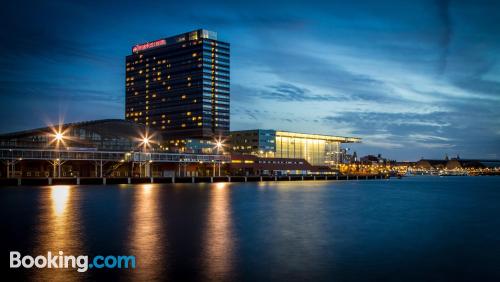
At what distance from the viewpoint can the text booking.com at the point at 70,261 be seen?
78.6 ft

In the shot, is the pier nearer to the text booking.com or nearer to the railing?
the railing

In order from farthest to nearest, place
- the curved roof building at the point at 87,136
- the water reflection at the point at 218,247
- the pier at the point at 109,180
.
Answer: the curved roof building at the point at 87,136
the pier at the point at 109,180
the water reflection at the point at 218,247

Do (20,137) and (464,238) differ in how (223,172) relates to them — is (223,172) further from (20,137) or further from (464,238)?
(464,238)

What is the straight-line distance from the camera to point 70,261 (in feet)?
83.0

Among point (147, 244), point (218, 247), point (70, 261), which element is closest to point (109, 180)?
point (147, 244)

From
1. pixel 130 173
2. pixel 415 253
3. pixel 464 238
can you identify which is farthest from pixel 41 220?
pixel 130 173

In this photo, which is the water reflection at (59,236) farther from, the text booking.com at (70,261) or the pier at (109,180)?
the pier at (109,180)

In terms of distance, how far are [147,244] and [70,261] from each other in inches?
260

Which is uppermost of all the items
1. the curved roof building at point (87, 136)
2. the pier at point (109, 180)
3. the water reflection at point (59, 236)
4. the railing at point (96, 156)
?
the curved roof building at point (87, 136)

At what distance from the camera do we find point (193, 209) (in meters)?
56.0

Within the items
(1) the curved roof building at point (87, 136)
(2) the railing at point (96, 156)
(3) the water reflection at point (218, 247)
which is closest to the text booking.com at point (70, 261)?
(3) the water reflection at point (218, 247)

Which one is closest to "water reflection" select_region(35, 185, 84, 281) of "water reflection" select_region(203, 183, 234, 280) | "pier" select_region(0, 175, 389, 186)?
"water reflection" select_region(203, 183, 234, 280)

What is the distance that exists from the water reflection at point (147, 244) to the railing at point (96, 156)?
3406 inches

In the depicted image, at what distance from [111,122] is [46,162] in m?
39.8
